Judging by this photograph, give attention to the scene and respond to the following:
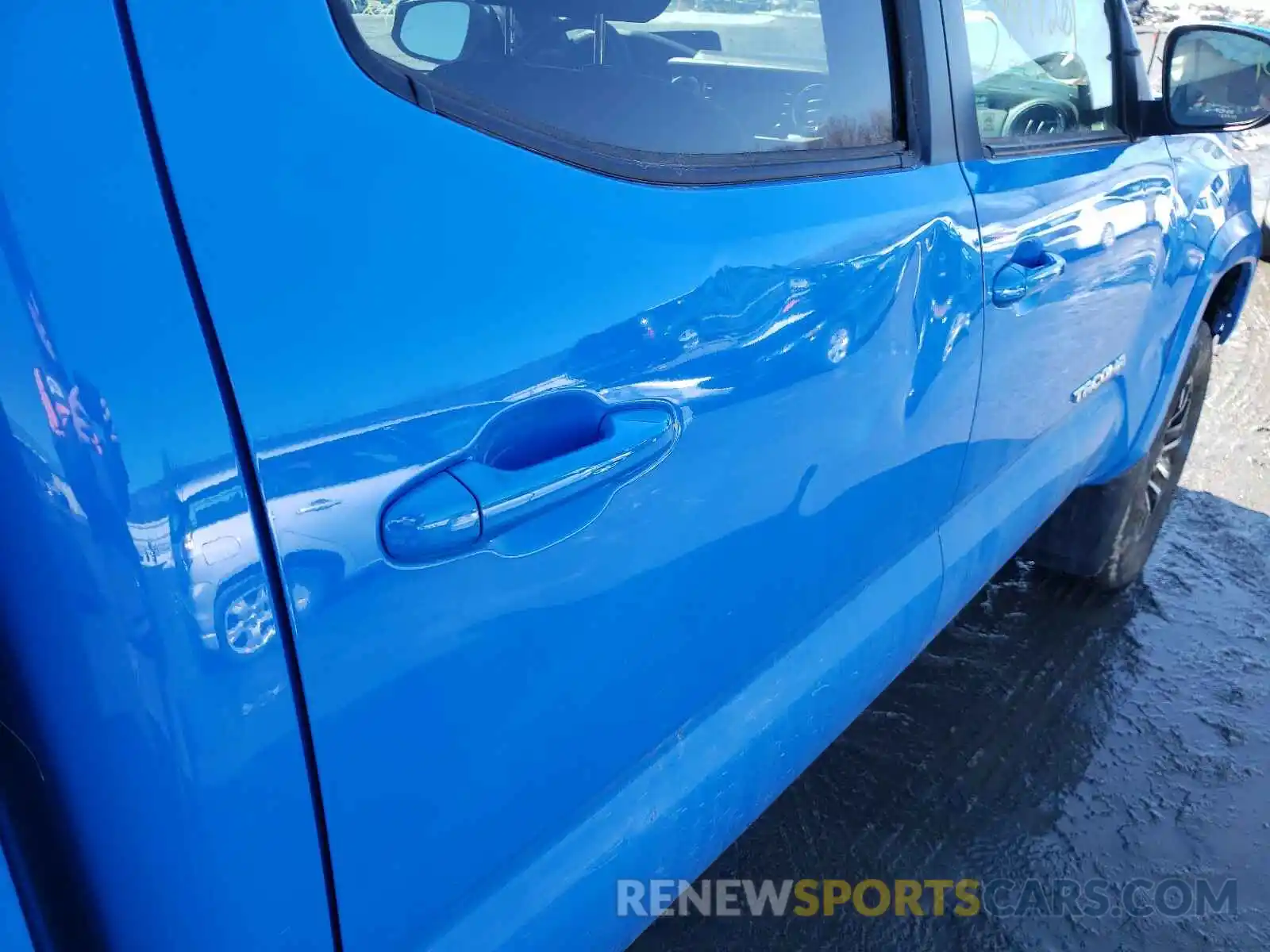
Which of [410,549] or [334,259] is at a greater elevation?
[334,259]

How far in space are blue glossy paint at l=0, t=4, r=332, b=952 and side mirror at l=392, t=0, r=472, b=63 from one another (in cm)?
40

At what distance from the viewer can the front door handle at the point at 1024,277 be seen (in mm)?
1608

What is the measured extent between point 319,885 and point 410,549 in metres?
0.28

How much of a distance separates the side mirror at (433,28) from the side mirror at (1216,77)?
1.63 m

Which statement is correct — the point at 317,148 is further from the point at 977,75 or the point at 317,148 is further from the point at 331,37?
the point at 977,75

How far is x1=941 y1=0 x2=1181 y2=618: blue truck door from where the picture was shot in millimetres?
1668

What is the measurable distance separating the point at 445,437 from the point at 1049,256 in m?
1.37

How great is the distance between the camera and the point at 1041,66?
205 centimetres

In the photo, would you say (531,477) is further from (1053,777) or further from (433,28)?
(1053,777)

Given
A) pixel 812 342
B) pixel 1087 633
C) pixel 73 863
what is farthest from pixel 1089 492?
pixel 73 863

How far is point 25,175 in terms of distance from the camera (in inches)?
24.3

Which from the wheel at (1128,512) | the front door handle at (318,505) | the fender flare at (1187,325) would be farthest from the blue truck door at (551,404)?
the wheel at (1128,512)

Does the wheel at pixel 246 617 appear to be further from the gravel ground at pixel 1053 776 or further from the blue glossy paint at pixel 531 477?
the gravel ground at pixel 1053 776

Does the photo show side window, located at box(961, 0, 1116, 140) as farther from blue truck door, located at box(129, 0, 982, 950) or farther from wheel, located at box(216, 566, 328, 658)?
wheel, located at box(216, 566, 328, 658)
